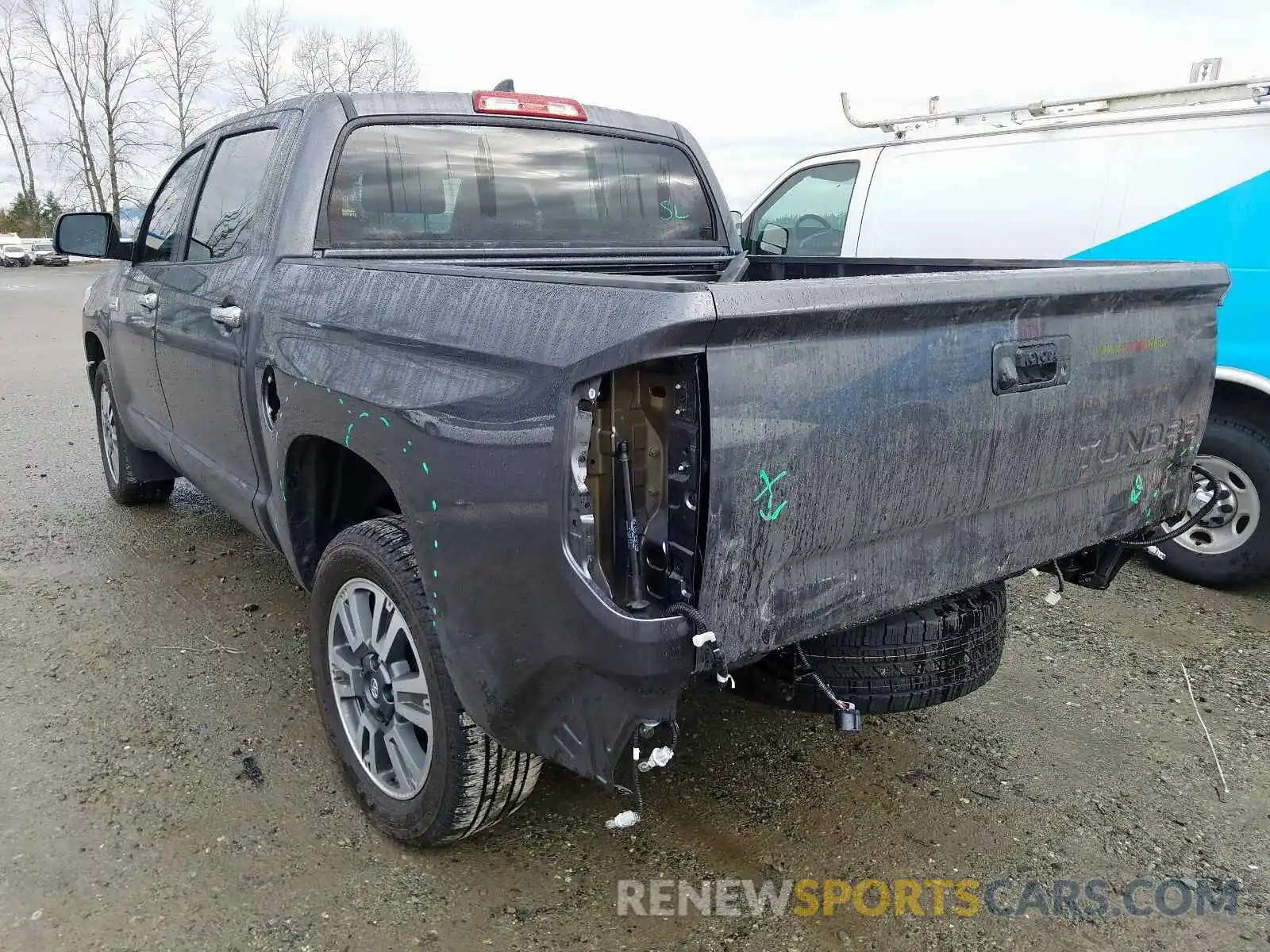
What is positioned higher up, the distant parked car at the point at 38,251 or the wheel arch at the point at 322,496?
the wheel arch at the point at 322,496

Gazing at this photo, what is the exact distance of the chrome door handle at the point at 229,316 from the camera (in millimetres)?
3098

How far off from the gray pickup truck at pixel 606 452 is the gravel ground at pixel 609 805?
0.27 meters

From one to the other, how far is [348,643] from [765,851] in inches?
50.7

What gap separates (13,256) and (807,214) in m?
48.6

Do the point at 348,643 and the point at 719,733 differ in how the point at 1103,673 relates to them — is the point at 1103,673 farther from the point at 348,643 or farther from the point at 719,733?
the point at 348,643

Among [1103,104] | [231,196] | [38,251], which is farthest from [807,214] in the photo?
[38,251]

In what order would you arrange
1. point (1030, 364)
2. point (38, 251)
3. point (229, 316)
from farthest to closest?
point (38, 251)
point (229, 316)
point (1030, 364)

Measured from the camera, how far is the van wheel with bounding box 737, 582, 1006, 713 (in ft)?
7.59

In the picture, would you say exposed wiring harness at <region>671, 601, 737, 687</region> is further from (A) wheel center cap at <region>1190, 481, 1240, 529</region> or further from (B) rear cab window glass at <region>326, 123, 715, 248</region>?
(A) wheel center cap at <region>1190, 481, 1240, 529</region>

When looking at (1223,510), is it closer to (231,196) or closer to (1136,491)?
(1136,491)

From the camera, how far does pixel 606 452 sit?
6.36 feet

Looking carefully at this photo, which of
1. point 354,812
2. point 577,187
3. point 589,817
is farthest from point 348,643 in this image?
point 577,187

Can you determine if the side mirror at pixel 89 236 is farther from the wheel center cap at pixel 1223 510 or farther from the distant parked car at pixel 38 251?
the distant parked car at pixel 38 251

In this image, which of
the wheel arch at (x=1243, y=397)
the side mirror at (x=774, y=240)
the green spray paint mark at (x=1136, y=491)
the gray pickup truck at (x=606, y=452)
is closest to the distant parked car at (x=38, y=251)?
the side mirror at (x=774, y=240)
